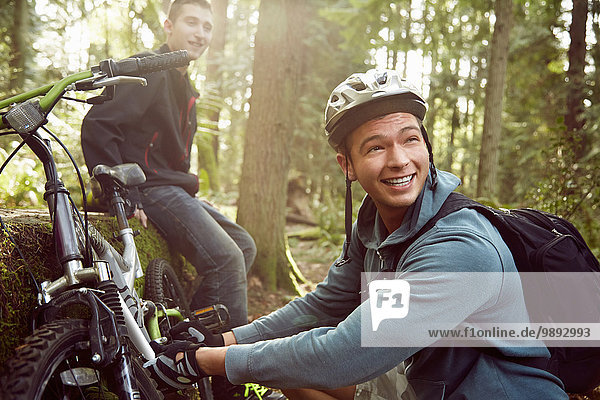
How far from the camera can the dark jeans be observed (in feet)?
13.3

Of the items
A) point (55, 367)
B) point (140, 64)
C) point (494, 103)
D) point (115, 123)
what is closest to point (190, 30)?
point (115, 123)

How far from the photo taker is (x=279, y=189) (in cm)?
635

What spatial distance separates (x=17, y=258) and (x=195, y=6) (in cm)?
287

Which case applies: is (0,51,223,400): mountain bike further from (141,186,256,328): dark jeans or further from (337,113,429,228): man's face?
(141,186,256,328): dark jeans

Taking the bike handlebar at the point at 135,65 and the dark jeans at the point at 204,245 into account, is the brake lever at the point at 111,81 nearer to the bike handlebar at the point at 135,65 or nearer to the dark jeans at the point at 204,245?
the bike handlebar at the point at 135,65

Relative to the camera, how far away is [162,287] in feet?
12.0

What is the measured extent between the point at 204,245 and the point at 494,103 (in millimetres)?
7243

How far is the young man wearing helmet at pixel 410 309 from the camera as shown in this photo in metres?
1.99

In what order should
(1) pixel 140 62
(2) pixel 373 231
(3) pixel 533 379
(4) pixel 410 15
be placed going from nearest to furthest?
(3) pixel 533 379, (1) pixel 140 62, (2) pixel 373 231, (4) pixel 410 15

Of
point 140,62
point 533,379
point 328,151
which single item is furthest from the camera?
point 328,151

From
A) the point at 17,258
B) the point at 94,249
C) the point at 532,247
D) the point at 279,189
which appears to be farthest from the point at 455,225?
the point at 279,189

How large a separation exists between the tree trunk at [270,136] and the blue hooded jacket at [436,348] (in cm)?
400

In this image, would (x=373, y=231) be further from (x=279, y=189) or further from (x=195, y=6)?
(x=279, y=189)

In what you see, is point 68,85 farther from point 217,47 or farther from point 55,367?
point 217,47
